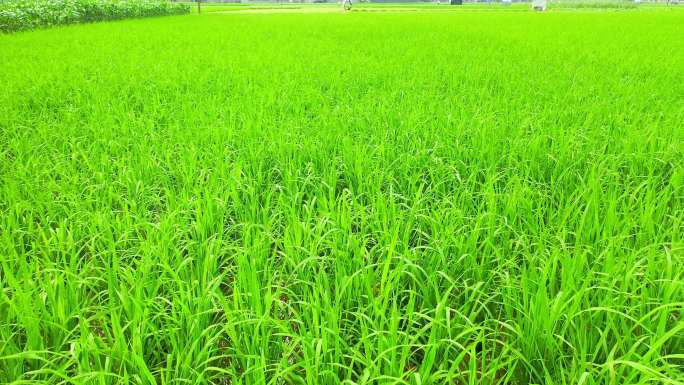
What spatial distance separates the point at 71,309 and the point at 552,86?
4936mm

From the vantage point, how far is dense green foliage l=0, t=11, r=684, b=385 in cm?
132

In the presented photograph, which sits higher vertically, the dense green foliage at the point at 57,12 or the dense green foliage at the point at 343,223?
the dense green foliage at the point at 57,12

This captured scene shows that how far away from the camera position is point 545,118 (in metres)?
3.44

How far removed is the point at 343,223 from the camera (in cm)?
184

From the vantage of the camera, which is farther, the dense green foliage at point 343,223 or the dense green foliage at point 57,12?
the dense green foliage at point 57,12

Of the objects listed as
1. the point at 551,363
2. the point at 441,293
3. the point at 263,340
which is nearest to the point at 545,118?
the point at 441,293

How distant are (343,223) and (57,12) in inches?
719

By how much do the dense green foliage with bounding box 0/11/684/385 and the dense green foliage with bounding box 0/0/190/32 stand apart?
8.43m

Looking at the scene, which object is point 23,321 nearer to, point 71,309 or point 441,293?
point 71,309

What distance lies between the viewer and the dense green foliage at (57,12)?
12750 mm

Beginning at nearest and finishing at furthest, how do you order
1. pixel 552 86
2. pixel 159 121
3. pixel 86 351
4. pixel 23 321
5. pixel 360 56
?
1. pixel 86 351
2. pixel 23 321
3. pixel 159 121
4. pixel 552 86
5. pixel 360 56

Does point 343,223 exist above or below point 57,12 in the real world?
below

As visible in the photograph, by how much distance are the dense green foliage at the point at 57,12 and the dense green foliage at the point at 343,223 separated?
27.7 feet

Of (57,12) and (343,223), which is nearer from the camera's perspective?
(343,223)
